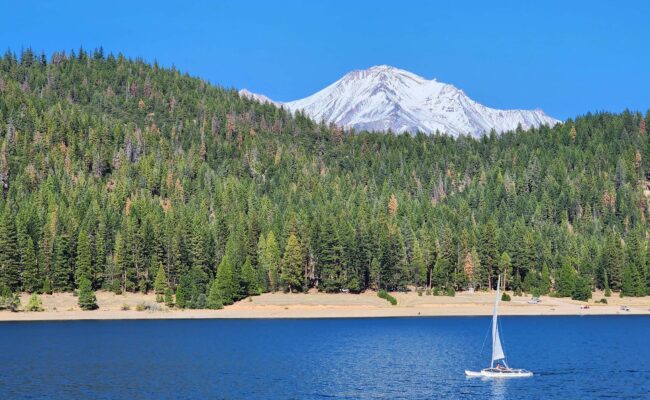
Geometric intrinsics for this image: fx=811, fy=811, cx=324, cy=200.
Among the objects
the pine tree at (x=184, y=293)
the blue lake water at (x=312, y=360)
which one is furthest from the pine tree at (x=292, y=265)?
the blue lake water at (x=312, y=360)

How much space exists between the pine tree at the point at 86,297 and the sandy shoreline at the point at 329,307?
5.14 ft

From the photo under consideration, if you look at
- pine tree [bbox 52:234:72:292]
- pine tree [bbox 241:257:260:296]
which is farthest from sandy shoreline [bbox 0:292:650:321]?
pine tree [bbox 52:234:72:292]

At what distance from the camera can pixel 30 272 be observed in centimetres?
17012

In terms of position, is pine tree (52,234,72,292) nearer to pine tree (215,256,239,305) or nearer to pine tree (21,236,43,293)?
pine tree (21,236,43,293)

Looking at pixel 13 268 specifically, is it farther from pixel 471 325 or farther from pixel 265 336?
pixel 471 325

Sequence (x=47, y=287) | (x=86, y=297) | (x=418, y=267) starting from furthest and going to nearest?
(x=418, y=267)
(x=47, y=287)
(x=86, y=297)

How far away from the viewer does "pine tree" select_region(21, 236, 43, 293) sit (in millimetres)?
170000

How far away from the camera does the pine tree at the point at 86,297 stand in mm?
161750

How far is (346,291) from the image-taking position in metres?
181

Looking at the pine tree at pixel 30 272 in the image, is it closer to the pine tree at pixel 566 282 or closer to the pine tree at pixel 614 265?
the pine tree at pixel 566 282

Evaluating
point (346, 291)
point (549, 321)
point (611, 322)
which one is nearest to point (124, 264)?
point (346, 291)

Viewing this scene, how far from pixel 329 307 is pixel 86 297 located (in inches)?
1953

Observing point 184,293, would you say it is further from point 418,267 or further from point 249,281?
point 418,267

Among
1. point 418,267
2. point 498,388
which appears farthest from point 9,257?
point 498,388
